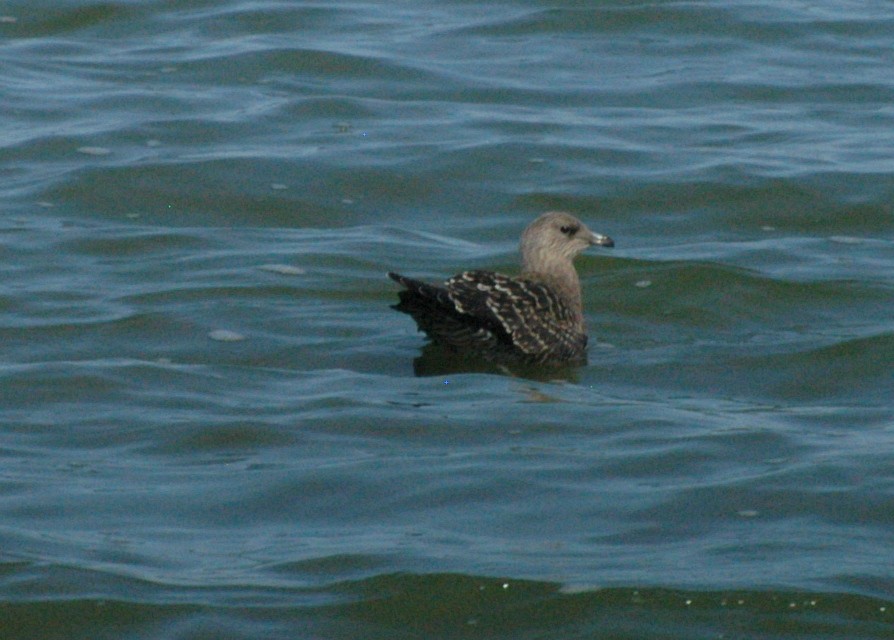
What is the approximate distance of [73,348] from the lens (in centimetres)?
1039

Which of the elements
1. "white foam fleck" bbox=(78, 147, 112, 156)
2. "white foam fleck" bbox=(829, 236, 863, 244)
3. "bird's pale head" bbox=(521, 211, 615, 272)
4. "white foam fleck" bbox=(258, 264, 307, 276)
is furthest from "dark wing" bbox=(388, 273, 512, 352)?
"white foam fleck" bbox=(78, 147, 112, 156)

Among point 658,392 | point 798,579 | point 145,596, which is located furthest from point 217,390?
point 798,579

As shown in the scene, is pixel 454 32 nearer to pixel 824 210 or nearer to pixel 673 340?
pixel 824 210

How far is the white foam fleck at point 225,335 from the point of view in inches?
419

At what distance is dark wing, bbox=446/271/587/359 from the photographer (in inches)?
404

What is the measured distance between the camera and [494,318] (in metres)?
10.3

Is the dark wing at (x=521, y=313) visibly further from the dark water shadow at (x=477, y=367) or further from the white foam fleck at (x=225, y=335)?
the white foam fleck at (x=225, y=335)

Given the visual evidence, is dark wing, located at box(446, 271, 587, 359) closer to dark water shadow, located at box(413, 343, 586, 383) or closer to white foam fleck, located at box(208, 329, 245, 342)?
dark water shadow, located at box(413, 343, 586, 383)

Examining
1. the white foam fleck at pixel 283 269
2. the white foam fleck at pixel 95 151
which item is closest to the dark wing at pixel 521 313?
the white foam fleck at pixel 283 269

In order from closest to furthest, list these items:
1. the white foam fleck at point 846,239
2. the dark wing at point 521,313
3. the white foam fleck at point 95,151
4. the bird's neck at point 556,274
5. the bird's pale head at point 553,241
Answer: the dark wing at point 521,313 → the bird's neck at point 556,274 → the bird's pale head at point 553,241 → the white foam fleck at point 846,239 → the white foam fleck at point 95,151

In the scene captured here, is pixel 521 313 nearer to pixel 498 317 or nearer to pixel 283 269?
pixel 498 317

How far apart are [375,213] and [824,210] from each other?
9.79ft

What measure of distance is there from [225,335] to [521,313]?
5.22 ft

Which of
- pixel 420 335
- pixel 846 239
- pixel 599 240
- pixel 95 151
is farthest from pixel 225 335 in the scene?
pixel 846 239
